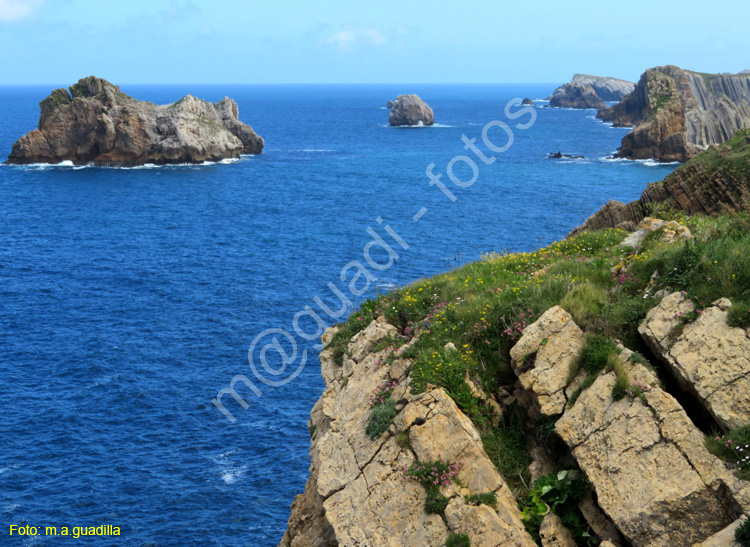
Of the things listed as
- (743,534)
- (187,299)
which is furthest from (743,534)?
(187,299)

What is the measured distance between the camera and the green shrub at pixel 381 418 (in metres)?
15.8

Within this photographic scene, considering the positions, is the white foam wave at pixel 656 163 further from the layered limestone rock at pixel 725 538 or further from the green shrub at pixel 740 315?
the layered limestone rock at pixel 725 538

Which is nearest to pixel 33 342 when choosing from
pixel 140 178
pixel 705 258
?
pixel 705 258

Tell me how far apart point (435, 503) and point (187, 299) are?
160ft

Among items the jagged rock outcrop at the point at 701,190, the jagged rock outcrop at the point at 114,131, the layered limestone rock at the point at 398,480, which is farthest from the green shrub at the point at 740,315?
the jagged rock outcrop at the point at 114,131

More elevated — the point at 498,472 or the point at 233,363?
the point at 498,472

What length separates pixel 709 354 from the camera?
13.6 metres

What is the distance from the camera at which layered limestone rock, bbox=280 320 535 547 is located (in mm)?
13664

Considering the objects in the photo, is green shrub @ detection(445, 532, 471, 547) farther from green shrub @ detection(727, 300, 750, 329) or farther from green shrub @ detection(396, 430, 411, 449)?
green shrub @ detection(727, 300, 750, 329)

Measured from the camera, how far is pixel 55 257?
236 feet

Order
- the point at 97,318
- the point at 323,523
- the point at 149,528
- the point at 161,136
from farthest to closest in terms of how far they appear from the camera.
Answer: the point at 161,136, the point at 97,318, the point at 149,528, the point at 323,523

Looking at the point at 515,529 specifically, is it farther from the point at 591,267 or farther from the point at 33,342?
the point at 33,342

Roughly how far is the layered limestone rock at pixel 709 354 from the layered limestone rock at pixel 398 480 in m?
4.32

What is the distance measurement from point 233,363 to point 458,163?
97.2 m
